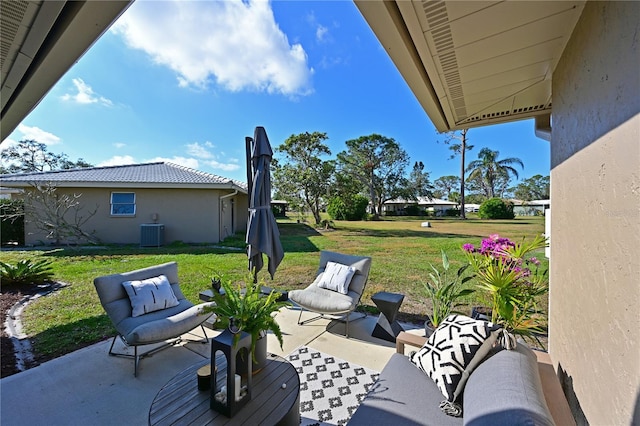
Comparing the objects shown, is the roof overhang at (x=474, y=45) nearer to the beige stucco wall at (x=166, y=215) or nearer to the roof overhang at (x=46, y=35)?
the roof overhang at (x=46, y=35)

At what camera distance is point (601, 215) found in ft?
4.44

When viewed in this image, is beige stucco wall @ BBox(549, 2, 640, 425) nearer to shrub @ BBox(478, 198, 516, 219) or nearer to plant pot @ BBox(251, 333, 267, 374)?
plant pot @ BBox(251, 333, 267, 374)

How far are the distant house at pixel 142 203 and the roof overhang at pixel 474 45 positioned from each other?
884cm

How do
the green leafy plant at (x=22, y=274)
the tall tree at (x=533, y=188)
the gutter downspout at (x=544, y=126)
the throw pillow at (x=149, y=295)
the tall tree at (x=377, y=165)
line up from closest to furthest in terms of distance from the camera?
the throw pillow at (x=149, y=295), the gutter downspout at (x=544, y=126), the green leafy plant at (x=22, y=274), the tall tree at (x=377, y=165), the tall tree at (x=533, y=188)

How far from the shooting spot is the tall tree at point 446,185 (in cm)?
4488

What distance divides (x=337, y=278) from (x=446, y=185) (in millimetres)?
47692

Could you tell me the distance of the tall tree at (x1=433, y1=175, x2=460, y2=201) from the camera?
44.9 m

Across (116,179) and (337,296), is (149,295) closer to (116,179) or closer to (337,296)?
(337,296)

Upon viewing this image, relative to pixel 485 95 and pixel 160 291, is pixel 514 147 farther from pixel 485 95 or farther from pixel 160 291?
pixel 160 291

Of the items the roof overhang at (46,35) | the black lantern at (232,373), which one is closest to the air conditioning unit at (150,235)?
the roof overhang at (46,35)

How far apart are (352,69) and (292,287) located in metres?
6.95

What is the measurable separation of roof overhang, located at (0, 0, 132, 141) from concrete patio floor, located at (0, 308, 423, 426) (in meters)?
2.87

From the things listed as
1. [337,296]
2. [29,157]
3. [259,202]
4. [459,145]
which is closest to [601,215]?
[337,296]

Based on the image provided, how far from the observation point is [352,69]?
830 cm
